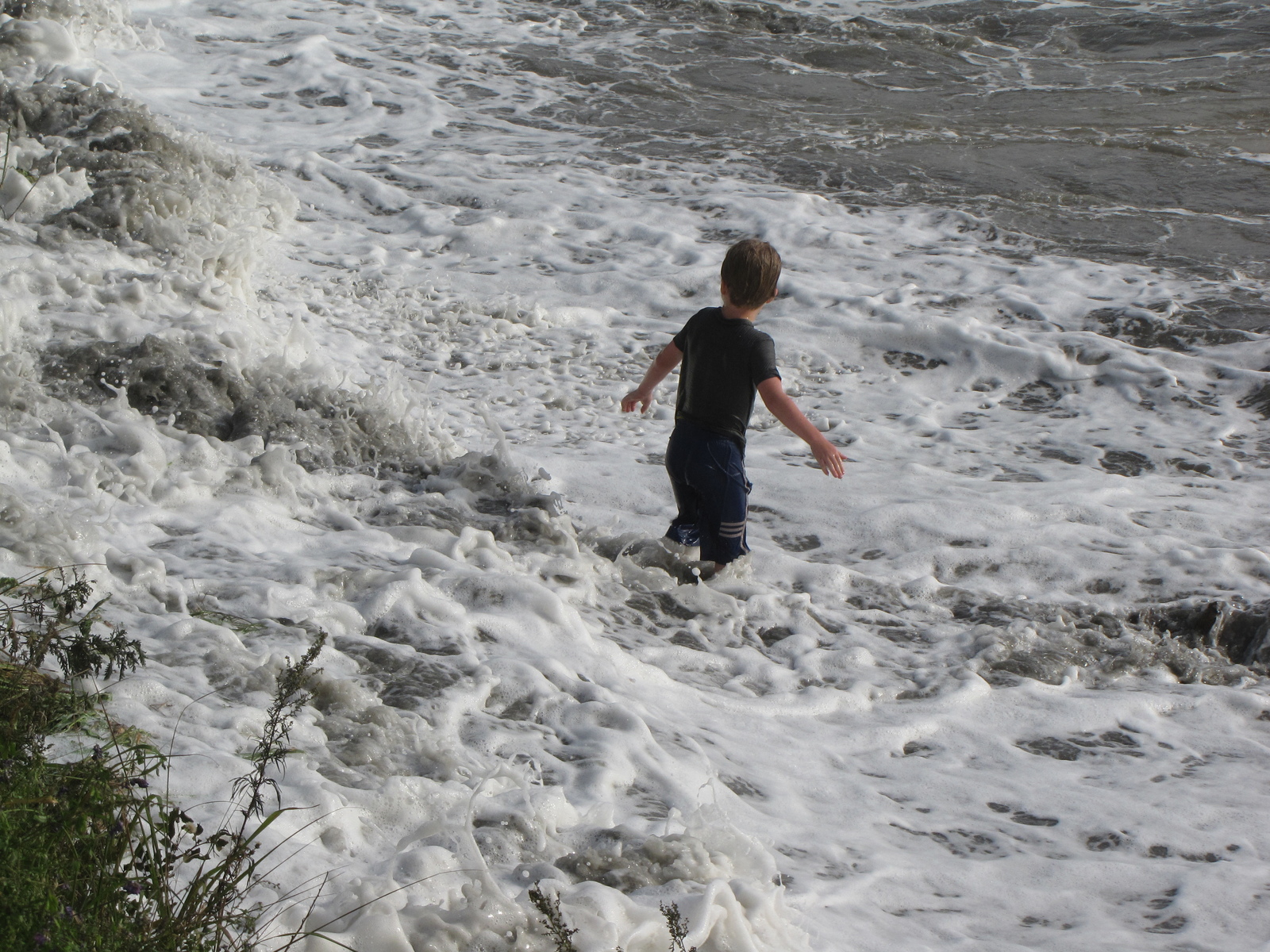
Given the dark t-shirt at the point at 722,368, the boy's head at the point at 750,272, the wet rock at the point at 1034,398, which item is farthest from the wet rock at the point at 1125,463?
the boy's head at the point at 750,272

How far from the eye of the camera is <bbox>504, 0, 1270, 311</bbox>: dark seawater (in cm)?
986

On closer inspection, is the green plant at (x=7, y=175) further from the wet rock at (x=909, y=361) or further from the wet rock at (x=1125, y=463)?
the wet rock at (x=1125, y=463)

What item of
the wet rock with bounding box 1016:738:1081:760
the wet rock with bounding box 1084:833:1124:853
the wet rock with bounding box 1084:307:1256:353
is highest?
the wet rock with bounding box 1084:307:1256:353

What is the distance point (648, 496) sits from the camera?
18.7 ft

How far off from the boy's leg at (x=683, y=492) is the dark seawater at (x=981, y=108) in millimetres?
5109

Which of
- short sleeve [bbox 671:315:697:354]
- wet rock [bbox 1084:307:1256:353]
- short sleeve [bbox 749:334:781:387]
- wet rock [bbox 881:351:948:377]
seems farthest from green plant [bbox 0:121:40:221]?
Answer: wet rock [bbox 1084:307:1256:353]

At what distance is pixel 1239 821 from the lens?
3.52 m

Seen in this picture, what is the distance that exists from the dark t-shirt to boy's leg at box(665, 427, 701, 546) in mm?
108

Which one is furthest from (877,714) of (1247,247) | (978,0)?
(978,0)

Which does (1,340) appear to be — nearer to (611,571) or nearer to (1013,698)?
(611,571)

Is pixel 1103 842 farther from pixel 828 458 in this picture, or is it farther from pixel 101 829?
pixel 101 829

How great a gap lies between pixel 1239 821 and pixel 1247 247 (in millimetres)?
6966

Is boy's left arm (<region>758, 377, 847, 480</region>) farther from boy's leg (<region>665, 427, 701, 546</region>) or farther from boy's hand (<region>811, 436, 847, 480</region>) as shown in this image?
boy's leg (<region>665, 427, 701, 546</region>)

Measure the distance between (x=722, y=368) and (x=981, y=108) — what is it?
9706 millimetres
